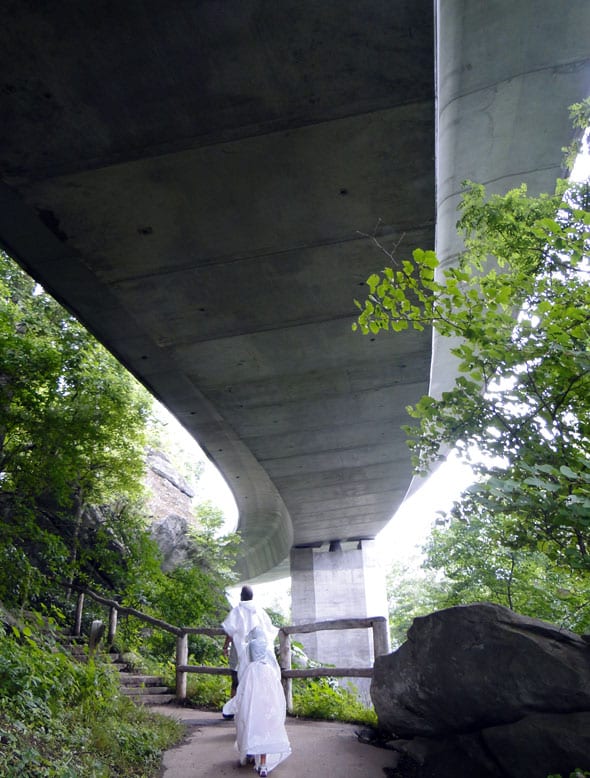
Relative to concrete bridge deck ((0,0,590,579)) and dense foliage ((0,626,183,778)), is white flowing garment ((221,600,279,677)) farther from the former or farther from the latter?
concrete bridge deck ((0,0,590,579))

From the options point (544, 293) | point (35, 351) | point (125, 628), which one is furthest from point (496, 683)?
point (125, 628)

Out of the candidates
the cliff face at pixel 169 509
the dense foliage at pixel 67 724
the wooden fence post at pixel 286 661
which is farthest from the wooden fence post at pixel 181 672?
the cliff face at pixel 169 509

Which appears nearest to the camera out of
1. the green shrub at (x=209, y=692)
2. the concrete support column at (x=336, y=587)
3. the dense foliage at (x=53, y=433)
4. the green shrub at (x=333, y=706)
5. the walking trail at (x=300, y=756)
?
the walking trail at (x=300, y=756)

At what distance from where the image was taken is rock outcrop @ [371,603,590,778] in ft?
15.0

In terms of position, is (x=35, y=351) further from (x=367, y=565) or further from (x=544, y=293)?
(x=367, y=565)

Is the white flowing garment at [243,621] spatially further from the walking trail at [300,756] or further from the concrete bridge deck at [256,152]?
the concrete bridge deck at [256,152]

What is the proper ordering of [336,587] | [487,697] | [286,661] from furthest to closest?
[336,587] → [286,661] → [487,697]

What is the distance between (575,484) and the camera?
10.4ft

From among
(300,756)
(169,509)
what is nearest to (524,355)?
(300,756)

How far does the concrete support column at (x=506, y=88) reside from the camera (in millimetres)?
4758

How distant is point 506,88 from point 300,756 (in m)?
6.38

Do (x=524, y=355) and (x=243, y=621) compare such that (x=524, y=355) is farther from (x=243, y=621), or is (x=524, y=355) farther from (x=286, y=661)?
(x=286, y=661)

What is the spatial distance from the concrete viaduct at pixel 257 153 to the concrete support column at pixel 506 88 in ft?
0.05

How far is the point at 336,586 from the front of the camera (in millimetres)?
19656
